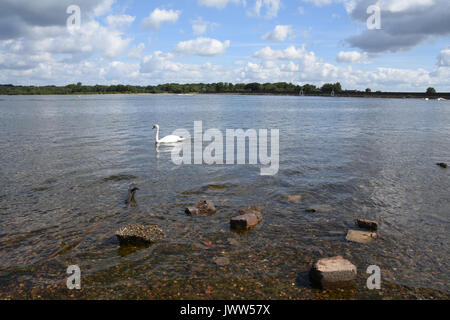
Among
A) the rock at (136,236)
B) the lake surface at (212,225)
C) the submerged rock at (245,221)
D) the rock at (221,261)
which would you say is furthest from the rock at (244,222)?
the rock at (136,236)

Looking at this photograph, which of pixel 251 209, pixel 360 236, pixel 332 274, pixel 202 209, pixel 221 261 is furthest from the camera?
pixel 251 209

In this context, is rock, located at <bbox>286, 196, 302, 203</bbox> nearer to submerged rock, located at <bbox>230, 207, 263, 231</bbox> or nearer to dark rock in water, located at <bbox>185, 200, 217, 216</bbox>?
submerged rock, located at <bbox>230, 207, 263, 231</bbox>

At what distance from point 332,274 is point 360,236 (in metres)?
3.17

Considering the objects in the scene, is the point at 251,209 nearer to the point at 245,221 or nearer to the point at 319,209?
the point at 245,221

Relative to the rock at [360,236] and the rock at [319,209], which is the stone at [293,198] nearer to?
the rock at [319,209]

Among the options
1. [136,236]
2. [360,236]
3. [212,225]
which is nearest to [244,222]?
[212,225]

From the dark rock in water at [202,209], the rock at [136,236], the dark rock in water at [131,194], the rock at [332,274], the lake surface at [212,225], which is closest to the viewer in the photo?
the rock at [332,274]

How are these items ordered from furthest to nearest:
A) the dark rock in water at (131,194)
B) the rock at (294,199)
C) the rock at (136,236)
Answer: the rock at (294,199) < the dark rock in water at (131,194) < the rock at (136,236)

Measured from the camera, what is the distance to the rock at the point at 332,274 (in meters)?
7.49

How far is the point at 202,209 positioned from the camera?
39.6 ft

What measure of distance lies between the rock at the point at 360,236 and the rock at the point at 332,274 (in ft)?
7.80

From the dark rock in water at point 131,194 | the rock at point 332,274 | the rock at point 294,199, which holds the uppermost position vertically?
the dark rock in water at point 131,194

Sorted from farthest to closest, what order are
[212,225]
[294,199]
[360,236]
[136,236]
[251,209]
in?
1. [294,199]
2. [251,209]
3. [212,225]
4. [360,236]
5. [136,236]

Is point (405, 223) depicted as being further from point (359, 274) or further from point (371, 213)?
point (359, 274)
